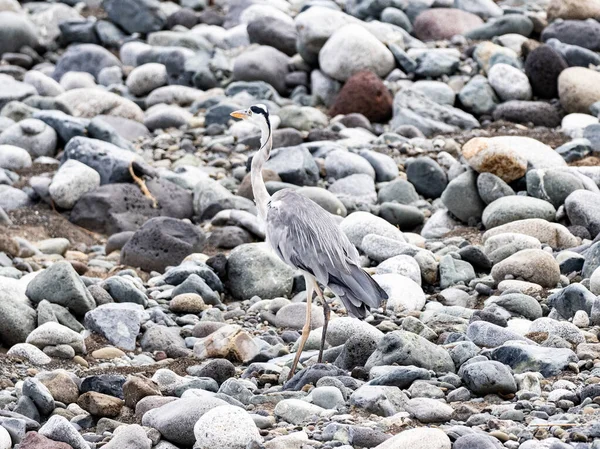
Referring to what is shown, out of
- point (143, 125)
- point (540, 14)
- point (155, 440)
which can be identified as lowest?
point (143, 125)

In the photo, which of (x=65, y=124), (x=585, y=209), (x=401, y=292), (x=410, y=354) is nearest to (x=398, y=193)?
(x=585, y=209)

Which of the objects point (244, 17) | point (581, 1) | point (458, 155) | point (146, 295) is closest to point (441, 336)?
point (146, 295)

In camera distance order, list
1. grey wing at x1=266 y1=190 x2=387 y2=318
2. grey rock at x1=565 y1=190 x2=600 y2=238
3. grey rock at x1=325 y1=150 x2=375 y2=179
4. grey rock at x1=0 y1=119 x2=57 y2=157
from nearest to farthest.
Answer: grey wing at x1=266 y1=190 x2=387 y2=318, grey rock at x1=565 y1=190 x2=600 y2=238, grey rock at x1=325 y1=150 x2=375 y2=179, grey rock at x1=0 y1=119 x2=57 y2=157

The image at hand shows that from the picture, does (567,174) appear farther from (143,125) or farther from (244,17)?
(244,17)

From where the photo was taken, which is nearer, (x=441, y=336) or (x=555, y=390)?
(x=555, y=390)

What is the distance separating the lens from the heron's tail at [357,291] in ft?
24.1

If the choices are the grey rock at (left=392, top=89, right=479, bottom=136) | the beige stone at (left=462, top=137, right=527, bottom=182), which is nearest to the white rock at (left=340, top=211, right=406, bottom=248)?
the beige stone at (left=462, top=137, right=527, bottom=182)

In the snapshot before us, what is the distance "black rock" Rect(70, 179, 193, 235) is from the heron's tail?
17.7ft

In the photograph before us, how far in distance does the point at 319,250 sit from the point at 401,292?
168cm

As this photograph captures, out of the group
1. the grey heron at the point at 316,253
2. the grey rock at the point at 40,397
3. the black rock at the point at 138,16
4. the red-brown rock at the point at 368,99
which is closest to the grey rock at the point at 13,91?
the black rock at the point at 138,16

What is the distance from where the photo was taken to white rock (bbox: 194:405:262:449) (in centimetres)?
598

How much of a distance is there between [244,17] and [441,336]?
40.2 feet

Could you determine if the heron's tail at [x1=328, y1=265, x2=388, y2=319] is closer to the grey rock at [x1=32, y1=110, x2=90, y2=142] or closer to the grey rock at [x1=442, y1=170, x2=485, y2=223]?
the grey rock at [x1=442, y1=170, x2=485, y2=223]

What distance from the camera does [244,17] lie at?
19.3 m
